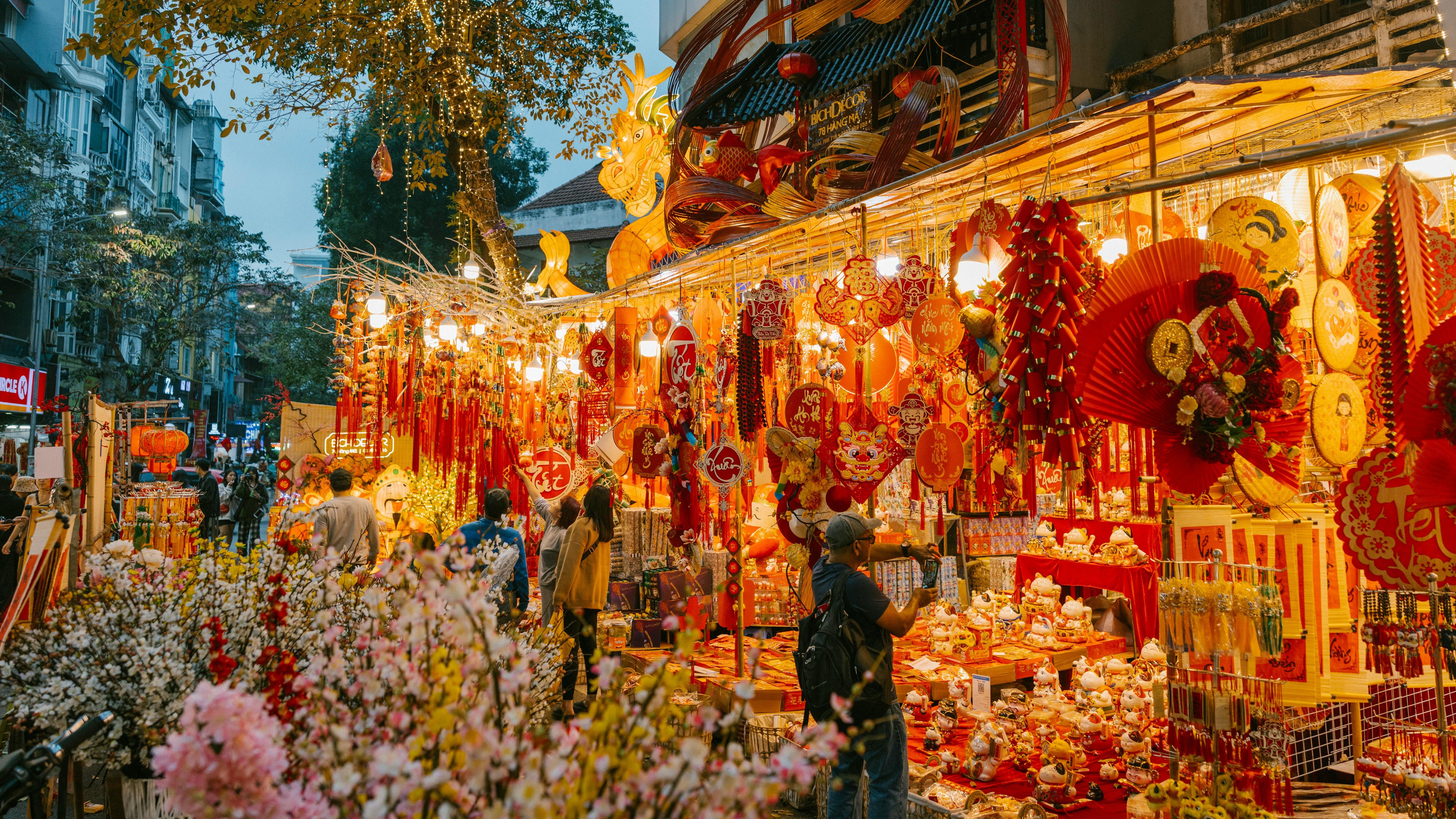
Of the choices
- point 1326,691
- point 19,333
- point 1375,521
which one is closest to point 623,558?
point 1326,691

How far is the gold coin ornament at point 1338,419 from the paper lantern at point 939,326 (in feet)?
4.28

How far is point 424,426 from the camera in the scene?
8141 mm

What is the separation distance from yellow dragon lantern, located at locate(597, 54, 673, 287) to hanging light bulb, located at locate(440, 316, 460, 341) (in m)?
1.43

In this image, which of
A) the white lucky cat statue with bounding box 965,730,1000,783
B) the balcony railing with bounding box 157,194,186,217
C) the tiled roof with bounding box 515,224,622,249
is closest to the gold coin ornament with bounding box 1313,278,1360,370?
the white lucky cat statue with bounding box 965,730,1000,783

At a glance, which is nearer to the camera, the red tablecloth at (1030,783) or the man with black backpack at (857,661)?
the man with black backpack at (857,661)

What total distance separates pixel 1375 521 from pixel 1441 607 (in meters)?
0.86

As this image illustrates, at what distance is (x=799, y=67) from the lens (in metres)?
6.72

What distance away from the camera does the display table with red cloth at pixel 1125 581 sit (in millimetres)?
5695

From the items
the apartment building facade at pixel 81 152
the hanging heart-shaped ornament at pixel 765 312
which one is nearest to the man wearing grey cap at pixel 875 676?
the hanging heart-shaped ornament at pixel 765 312

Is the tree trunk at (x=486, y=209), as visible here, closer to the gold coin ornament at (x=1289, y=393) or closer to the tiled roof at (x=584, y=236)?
the gold coin ornament at (x=1289, y=393)

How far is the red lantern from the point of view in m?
6.71

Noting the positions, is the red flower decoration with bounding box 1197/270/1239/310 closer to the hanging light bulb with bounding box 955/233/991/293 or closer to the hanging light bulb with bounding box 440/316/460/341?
the hanging light bulb with bounding box 955/233/991/293

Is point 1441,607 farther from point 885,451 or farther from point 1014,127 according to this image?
point 1014,127

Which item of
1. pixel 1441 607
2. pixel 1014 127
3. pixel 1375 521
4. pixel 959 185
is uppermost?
pixel 1014 127
